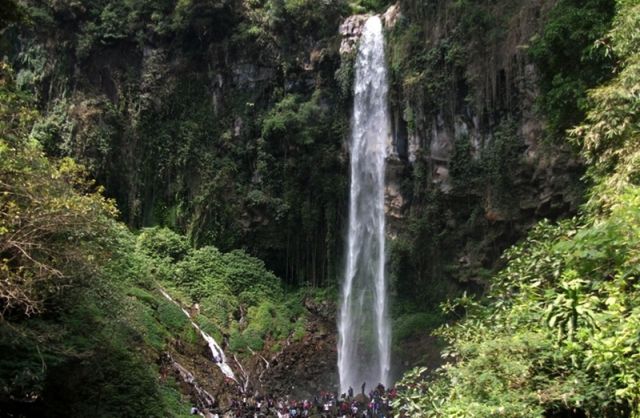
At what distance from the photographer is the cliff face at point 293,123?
19.6 metres

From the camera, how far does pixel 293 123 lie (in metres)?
23.6

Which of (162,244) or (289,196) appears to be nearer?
(162,244)

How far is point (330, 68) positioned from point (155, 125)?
872 cm

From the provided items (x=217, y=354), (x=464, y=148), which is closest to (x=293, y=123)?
(x=464, y=148)

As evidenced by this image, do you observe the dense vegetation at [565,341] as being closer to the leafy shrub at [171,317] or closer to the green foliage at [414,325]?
the leafy shrub at [171,317]

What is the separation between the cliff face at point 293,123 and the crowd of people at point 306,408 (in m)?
6.66

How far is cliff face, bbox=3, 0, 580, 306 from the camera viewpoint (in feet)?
64.2

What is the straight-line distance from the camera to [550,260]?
6.49m

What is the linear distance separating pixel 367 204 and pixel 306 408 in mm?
9538

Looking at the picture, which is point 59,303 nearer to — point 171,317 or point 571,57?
point 171,317

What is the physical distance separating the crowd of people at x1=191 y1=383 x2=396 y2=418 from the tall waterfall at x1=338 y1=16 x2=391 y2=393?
17.0 feet

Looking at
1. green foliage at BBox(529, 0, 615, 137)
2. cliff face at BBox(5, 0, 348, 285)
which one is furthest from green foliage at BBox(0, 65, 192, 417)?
cliff face at BBox(5, 0, 348, 285)

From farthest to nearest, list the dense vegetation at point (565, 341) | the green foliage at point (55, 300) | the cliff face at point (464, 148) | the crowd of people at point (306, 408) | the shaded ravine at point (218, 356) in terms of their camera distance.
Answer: the cliff face at point (464, 148), the shaded ravine at point (218, 356), the crowd of people at point (306, 408), the green foliage at point (55, 300), the dense vegetation at point (565, 341)

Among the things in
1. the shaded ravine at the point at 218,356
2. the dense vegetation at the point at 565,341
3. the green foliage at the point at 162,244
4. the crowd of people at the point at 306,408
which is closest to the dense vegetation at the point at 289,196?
the dense vegetation at the point at 565,341
